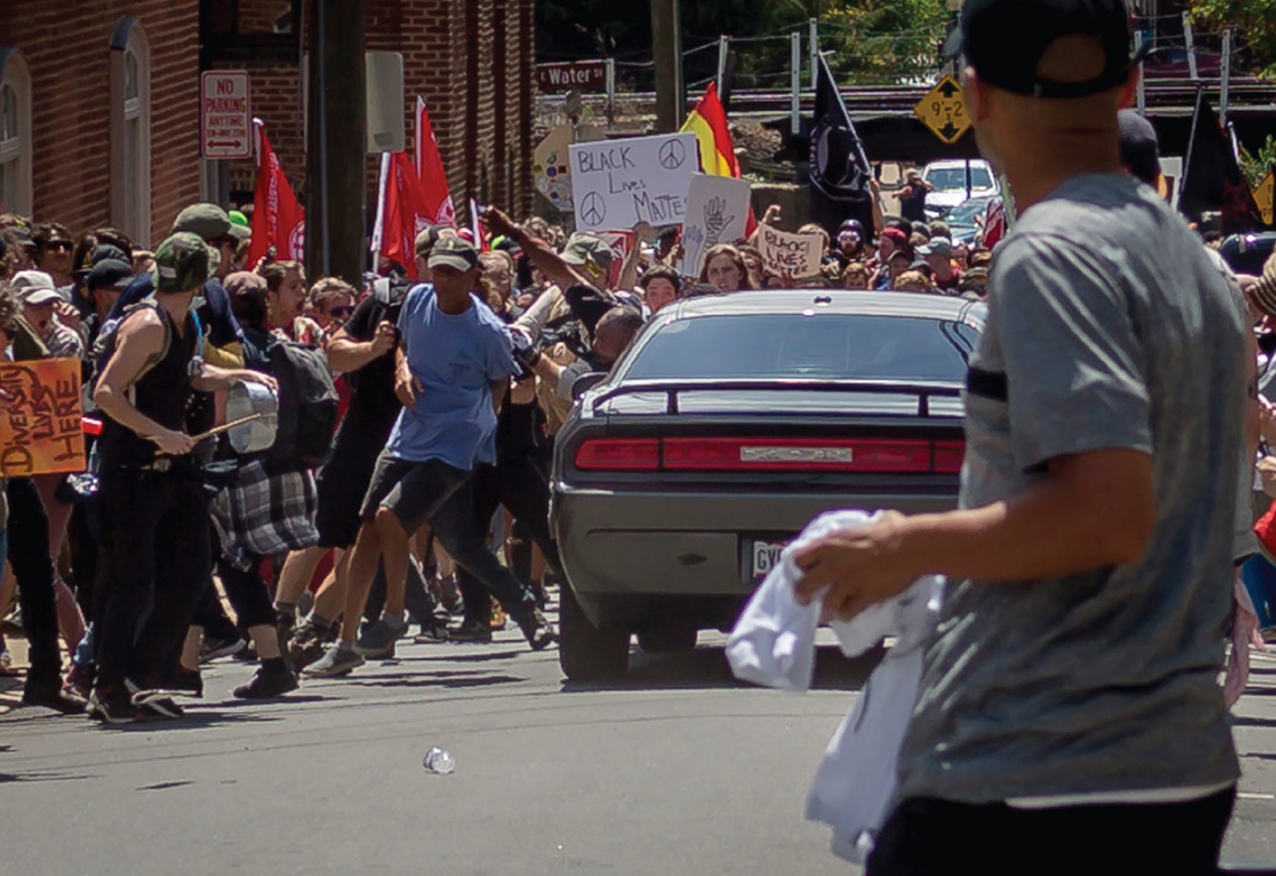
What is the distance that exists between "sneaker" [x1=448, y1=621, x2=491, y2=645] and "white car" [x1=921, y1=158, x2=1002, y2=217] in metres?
42.3

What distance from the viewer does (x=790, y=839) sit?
641 centimetres

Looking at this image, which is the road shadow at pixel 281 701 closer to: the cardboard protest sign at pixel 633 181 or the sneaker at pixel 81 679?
the sneaker at pixel 81 679

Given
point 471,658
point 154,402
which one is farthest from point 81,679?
point 471,658

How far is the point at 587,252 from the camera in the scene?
1490 cm

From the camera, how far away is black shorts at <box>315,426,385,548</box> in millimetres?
11039

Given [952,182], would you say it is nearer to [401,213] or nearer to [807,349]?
[401,213]

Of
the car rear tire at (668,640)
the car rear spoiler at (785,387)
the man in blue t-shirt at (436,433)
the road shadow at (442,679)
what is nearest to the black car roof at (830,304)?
the car rear spoiler at (785,387)

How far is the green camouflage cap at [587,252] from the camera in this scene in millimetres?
14461

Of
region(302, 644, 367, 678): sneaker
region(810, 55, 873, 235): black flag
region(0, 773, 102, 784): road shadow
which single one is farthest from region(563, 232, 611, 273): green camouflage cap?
region(810, 55, 873, 235): black flag

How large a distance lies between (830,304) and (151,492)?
9.27 ft

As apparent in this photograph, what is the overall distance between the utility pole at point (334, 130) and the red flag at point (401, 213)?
2.03m

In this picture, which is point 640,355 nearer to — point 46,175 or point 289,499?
point 289,499

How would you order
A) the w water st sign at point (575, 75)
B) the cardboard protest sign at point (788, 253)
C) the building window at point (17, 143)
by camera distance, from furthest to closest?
the w water st sign at point (575, 75), the cardboard protest sign at point (788, 253), the building window at point (17, 143)

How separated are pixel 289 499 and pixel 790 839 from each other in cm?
406
